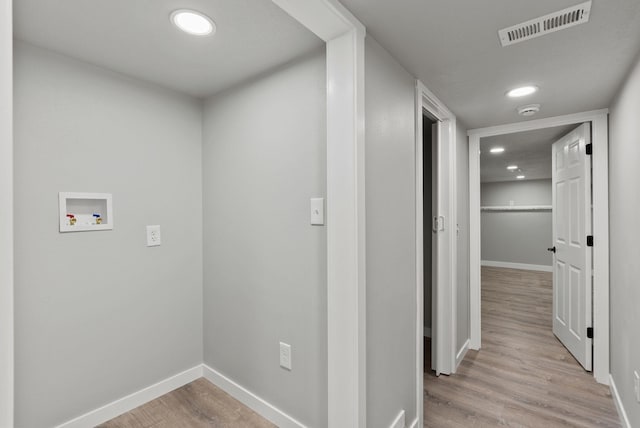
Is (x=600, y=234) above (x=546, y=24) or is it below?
below

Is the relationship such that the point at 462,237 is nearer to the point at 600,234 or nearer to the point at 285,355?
the point at 600,234

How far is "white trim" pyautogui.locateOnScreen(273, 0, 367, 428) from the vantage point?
1.37 metres

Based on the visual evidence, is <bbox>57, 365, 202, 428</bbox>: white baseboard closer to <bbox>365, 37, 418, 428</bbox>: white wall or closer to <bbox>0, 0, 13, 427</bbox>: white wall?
<bbox>365, 37, 418, 428</bbox>: white wall

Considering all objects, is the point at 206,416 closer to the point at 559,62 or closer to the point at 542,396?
the point at 542,396

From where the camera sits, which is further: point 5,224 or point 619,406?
point 619,406

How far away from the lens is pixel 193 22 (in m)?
1.41

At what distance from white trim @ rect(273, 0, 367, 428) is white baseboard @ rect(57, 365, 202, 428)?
54.5 inches

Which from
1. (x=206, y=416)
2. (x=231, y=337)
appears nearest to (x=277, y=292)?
(x=231, y=337)

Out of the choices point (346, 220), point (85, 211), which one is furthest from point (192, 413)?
point (346, 220)

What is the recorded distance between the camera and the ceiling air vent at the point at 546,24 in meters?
1.29

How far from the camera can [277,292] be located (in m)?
1.88

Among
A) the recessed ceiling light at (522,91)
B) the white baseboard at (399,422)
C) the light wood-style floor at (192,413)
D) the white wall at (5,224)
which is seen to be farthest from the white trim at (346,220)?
the recessed ceiling light at (522,91)

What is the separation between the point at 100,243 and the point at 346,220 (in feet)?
5.06

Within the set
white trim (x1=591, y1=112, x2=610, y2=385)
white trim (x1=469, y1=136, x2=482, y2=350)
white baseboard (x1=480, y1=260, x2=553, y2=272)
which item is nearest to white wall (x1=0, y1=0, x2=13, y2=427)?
white trim (x1=469, y1=136, x2=482, y2=350)
